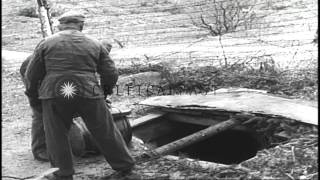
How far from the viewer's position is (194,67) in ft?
36.4

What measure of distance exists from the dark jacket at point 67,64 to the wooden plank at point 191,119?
8.07 ft

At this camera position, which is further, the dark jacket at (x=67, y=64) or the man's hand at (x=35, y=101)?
the man's hand at (x=35, y=101)

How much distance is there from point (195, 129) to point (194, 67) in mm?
2612

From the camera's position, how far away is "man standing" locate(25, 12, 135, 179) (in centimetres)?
562

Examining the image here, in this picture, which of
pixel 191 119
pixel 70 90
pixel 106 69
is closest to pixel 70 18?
pixel 106 69

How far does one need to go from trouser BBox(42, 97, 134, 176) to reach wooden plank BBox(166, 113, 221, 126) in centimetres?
225

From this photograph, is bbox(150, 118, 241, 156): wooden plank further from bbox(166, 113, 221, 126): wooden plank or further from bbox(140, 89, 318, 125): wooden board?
bbox(166, 113, 221, 126): wooden plank

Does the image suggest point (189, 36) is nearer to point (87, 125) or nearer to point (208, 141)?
point (208, 141)

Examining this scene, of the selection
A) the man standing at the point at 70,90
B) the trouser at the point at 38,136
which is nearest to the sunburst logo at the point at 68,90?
the man standing at the point at 70,90

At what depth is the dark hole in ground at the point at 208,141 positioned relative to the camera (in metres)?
8.09

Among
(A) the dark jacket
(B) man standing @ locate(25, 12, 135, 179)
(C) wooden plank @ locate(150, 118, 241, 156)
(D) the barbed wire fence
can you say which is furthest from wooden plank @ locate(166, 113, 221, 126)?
(A) the dark jacket

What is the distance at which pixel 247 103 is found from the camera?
768 cm

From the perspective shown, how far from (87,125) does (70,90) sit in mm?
414

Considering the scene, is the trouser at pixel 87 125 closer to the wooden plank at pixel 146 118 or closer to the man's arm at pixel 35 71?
the man's arm at pixel 35 71
